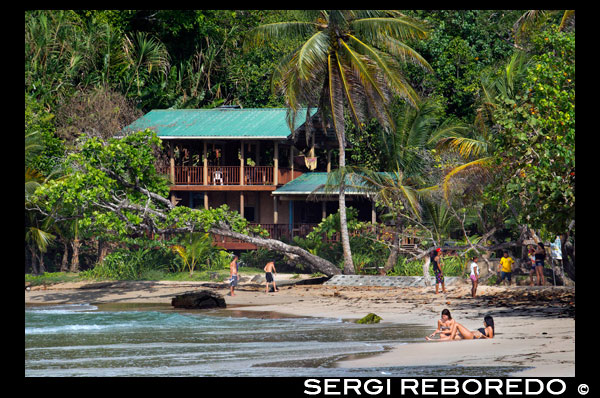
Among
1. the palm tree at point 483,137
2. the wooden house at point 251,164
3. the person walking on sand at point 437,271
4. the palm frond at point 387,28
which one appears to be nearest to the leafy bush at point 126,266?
the wooden house at point 251,164

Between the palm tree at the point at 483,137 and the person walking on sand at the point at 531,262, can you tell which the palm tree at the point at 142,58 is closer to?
the palm tree at the point at 483,137

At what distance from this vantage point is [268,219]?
37500mm

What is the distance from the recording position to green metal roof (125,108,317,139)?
3459 centimetres

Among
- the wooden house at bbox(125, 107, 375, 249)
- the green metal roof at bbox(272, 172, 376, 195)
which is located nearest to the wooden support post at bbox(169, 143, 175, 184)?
the wooden house at bbox(125, 107, 375, 249)

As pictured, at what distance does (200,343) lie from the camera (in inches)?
722

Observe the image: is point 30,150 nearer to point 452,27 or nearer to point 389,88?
point 389,88

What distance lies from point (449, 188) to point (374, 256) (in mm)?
7312

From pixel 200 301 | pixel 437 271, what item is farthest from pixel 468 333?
pixel 200 301

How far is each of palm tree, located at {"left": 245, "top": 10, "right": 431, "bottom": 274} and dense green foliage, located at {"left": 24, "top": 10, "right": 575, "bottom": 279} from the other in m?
1.92

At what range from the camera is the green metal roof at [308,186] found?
3283 centimetres

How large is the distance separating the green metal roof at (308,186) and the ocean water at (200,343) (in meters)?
10.1

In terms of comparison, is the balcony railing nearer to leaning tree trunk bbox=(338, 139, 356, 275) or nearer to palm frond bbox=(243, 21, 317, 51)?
leaning tree trunk bbox=(338, 139, 356, 275)
